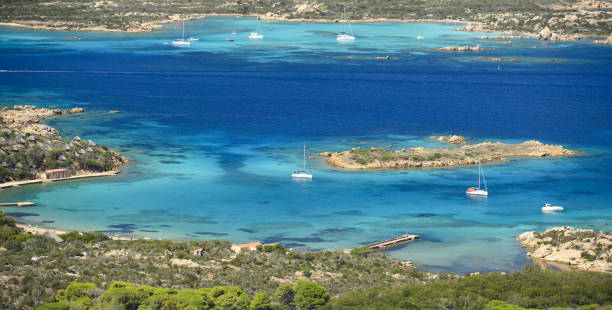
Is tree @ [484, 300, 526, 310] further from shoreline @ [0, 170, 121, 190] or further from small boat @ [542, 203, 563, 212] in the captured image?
shoreline @ [0, 170, 121, 190]

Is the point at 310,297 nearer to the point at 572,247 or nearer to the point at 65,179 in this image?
the point at 572,247

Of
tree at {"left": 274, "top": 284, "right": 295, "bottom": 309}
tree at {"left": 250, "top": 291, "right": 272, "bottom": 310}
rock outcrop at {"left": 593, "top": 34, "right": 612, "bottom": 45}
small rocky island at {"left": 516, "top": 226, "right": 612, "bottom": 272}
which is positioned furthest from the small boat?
rock outcrop at {"left": 593, "top": 34, "right": 612, "bottom": 45}

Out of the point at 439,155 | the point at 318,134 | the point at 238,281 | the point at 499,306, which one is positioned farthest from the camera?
the point at 318,134

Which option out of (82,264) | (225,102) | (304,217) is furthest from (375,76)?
(82,264)

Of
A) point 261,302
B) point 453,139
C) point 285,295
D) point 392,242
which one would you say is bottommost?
point 392,242

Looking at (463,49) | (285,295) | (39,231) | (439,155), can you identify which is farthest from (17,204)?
(463,49)

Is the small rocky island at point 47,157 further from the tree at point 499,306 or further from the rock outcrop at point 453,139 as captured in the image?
the tree at point 499,306
